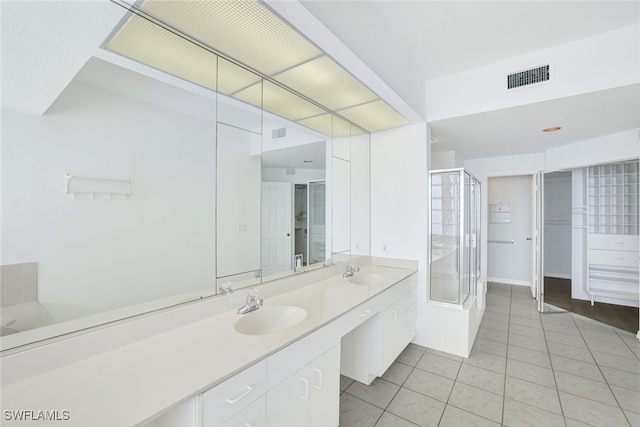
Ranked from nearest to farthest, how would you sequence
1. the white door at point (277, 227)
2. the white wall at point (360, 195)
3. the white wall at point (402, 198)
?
the white door at point (277, 227) < the white wall at point (402, 198) < the white wall at point (360, 195)

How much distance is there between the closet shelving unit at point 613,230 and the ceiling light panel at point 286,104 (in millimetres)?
4585

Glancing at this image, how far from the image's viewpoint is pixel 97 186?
3.85 feet

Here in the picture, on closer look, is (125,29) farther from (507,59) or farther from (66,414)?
(507,59)

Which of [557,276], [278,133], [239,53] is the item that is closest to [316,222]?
[278,133]

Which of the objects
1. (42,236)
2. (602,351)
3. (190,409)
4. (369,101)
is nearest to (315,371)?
(190,409)

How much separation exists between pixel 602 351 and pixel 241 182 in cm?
410

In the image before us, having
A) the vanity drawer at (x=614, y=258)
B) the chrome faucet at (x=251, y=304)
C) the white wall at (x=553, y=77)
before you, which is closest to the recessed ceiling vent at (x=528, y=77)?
the white wall at (x=553, y=77)

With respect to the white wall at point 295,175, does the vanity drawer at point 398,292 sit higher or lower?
lower

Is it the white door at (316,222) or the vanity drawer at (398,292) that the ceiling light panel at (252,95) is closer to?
the white door at (316,222)

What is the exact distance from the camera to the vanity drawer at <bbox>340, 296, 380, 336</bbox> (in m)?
1.70

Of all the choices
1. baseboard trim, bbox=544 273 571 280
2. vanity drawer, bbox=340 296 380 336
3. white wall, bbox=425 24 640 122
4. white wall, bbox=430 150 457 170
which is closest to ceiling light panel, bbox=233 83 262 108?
vanity drawer, bbox=340 296 380 336

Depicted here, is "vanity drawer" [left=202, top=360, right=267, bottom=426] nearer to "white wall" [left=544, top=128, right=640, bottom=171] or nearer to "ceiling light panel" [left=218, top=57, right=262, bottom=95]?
"ceiling light panel" [left=218, top=57, right=262, bottom=95]

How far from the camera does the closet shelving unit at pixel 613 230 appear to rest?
3.86 meters

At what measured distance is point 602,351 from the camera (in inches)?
110
